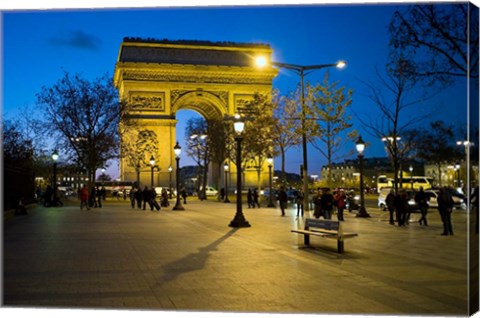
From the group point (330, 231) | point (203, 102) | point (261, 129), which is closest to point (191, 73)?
point (203, 102)

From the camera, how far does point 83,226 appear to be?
71.5ft

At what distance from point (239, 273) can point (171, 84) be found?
54.8 m

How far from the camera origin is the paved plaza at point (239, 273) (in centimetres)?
809

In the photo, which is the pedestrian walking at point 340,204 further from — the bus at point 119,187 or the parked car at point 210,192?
the parked car at point 210,192

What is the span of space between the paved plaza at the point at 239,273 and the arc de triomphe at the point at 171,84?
147 feet

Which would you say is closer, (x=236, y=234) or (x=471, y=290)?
(x=471, y=290)

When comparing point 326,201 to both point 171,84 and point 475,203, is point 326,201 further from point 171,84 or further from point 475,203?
point 171,84

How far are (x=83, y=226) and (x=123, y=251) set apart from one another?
849cm

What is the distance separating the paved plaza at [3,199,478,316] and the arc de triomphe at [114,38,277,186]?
44.7 metres

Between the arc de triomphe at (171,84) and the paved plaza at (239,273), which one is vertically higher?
the arc de triomphe at (171,84)

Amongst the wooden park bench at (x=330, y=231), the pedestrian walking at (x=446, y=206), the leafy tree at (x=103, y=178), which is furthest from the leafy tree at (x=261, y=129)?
the leafy tree at (x=103, y=178)

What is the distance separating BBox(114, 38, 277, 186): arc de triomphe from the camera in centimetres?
6241

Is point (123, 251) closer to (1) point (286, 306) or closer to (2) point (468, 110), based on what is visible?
(1) point (286, 306)

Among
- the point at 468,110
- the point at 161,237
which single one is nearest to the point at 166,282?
the point at 468,110
